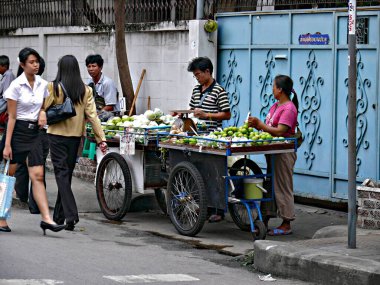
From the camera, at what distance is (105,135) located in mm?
12062

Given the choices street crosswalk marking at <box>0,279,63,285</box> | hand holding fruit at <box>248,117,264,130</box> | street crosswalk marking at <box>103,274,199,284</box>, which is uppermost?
hand holding fruit at <box>248,117,264,130</box>

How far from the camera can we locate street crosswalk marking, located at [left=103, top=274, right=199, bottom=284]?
8.15 metres

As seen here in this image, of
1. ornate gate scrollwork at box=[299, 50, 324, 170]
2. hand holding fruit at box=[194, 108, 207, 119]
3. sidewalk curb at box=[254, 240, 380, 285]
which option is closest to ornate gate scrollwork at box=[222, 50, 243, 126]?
ornate gate scrollwork at box=[299, 50, 324, 170]

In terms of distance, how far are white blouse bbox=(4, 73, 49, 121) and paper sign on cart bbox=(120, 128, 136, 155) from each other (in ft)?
4.61

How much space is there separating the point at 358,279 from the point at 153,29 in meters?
8.17

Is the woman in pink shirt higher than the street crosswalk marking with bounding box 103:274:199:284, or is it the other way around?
the woman in pink shirt

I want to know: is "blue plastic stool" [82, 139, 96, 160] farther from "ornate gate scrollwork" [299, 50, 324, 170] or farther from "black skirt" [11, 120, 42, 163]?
"ornate gate scrollwork" [299, 50, 324, 170]

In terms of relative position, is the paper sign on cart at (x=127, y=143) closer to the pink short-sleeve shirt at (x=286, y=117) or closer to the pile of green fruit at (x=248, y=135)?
the pile of green fruit at (x=248, y=135)

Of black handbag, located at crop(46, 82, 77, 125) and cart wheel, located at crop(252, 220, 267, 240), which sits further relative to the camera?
black handbag, located at crop(46, 82, 77, 125)

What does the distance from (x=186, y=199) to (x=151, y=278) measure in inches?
101

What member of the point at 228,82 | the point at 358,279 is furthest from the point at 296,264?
the point at 228,82

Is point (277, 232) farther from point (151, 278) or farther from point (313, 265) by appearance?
point (151, 278)

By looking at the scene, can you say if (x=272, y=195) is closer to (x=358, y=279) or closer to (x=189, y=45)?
(x=358, y=279)

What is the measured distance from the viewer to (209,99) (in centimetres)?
1175
